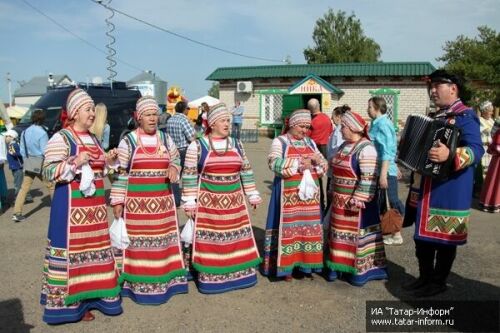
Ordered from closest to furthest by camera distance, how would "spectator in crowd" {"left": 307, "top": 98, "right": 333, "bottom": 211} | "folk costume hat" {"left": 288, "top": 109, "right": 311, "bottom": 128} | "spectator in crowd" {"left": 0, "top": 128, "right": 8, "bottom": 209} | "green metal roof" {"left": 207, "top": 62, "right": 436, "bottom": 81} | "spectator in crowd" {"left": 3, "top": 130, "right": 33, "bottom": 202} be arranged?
1. "folk costume hat" {"left": 288, "top": 109, "right": 311, "bottom": 128}
2. "spectator in crowd" {"left": 0, "top": 128, "right": 8, "bottom": 209}
3. "spectator in crowd" {"left": 307, "top": 98, "right": 333, "bottom": 211}
4. "spectator in crowd" {"left": 3, "top": 130, "right": 33, "bottom": 202}
5. "green metal roof" {"left": 207, "top": 62, "right": 436, "bottom": 81}

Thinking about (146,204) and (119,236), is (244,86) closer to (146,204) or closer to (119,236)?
(146,204)

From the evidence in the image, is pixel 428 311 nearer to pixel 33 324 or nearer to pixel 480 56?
pixel 33 324

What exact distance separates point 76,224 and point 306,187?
2178mm

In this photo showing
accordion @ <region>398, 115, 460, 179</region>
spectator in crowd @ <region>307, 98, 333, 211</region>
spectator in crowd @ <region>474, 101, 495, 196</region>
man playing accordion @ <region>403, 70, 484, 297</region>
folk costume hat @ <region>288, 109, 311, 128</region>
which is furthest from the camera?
spectator in crowd @ <region>474, 101, 495, 196</region>

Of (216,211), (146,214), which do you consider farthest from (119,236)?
(216,211)

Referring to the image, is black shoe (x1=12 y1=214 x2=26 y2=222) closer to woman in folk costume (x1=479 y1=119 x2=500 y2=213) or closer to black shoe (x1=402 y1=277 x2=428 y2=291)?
black shoe (x1=402 y1=277 x2=428 y2=291)

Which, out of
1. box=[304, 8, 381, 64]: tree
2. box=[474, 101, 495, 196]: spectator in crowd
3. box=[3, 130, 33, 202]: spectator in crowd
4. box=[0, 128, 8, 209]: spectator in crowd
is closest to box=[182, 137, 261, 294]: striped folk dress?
box=[0, 128, 8, 209]: spectator in crowd

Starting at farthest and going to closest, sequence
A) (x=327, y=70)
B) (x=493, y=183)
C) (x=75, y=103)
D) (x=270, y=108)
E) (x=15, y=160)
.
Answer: (x=270, y=108) → (x=327, y=70) → (x=15, y=160) → (x=493, y=183) → (x=75, y=103)

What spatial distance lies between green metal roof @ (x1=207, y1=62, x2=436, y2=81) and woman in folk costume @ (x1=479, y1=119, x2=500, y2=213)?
475 inches

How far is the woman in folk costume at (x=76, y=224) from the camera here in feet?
11.9

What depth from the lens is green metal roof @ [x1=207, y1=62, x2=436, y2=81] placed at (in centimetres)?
1977

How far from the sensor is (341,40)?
39.6 meters

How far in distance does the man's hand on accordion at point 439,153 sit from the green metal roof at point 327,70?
16.9 meters

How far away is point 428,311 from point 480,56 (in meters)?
11.2
